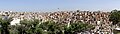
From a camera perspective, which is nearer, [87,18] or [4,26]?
[4,26]

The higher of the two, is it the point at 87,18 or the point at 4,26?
the point at 4,26

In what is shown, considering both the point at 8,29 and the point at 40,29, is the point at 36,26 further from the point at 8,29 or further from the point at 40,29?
the point at 8,29

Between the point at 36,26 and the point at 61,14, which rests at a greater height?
the point at 36,26

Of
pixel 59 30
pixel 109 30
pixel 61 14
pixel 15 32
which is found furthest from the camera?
pixel 61 14

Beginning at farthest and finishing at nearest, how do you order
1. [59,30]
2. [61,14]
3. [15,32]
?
[61,14] < [59,30] < [15,32]

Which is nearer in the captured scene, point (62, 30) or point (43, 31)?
point (43, 31)

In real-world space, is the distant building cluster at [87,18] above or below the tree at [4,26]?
below

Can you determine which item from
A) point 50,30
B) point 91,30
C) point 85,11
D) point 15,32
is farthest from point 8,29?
point 85,11

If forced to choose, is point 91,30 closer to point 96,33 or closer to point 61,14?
point 96,33

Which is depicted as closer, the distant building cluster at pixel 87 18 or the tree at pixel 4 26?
the tree at pixel 4 26

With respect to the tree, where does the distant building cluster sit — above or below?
below

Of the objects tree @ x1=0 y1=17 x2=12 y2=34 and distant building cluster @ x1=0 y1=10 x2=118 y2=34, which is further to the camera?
distant building cluster @ x1=0 y1=10 x2=118 y2=34
